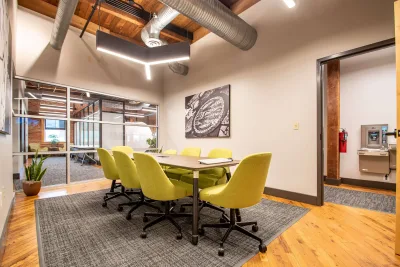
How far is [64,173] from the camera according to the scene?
4.95 meters

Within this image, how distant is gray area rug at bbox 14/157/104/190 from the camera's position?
13.7 feet

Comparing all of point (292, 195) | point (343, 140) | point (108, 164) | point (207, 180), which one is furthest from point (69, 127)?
point (343, 140)

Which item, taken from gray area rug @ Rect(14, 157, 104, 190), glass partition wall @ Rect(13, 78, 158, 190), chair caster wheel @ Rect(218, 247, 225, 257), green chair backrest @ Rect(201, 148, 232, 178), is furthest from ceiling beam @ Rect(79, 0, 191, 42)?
chair caster wheel @ Rect(218, 247, 225, 257)

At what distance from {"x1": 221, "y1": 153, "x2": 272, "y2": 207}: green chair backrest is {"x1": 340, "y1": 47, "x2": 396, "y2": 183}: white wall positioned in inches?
152

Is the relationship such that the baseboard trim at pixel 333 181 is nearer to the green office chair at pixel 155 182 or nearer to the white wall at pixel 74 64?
the green office chair at pixel 155 182

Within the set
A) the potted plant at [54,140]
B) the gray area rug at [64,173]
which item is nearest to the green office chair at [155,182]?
the gray area rug at [64,173]

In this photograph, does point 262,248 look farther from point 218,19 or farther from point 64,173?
point 64,173

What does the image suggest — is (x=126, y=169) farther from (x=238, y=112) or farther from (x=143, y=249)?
(x=238, y=112)

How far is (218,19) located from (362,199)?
381 cm

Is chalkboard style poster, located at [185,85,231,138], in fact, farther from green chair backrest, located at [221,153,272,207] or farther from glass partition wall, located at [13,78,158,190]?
green chair backrest, located at [221,153,272,207]

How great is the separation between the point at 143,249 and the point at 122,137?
13.7 ft

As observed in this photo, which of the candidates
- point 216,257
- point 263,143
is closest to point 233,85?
point 263,143

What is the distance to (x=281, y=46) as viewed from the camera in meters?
3.34

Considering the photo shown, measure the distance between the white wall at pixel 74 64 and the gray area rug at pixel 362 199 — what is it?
499 centimetres
